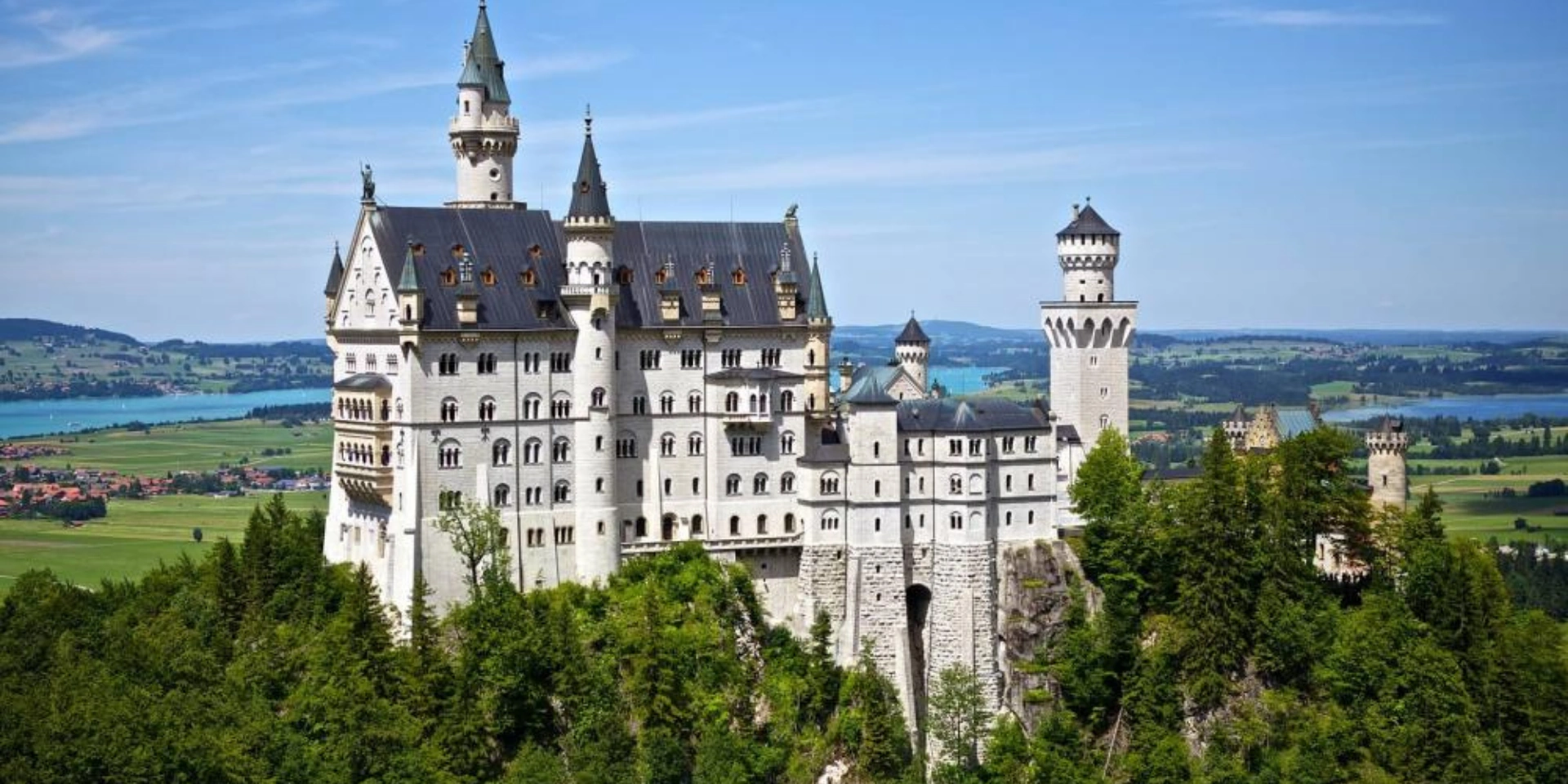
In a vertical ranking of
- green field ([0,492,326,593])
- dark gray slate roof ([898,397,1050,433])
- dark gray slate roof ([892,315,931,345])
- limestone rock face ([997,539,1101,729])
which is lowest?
green field ([0,492,326,593])

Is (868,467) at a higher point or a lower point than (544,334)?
lower

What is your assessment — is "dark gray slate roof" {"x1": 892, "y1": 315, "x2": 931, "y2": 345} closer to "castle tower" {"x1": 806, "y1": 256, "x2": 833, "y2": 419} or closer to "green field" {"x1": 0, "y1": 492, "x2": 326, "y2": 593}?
"castle tower" {"x1": 806, "y1": 256, "x2": 833, "y2": 419}

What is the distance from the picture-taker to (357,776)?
85.9m

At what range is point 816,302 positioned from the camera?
4129 inches

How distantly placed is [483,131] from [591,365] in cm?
1572

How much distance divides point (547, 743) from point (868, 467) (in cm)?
2107

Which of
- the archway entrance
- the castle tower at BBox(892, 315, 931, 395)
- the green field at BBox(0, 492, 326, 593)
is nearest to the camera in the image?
the archway entrance

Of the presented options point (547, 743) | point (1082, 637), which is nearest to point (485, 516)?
point (547, 743)

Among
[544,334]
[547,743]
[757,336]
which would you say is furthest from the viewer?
[757,336]

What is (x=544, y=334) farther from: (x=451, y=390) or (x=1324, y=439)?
(x=1324, y=439)

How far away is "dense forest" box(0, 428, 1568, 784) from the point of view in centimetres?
8938

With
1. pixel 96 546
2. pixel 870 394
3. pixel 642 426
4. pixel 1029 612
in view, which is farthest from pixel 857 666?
pixel 96 546

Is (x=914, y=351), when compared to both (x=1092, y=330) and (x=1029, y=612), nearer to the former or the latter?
(x=1092, y=330)

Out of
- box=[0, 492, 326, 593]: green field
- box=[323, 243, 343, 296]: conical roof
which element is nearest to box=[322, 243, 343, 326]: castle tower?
box=[323, 243, 343, 296]: conical roof
